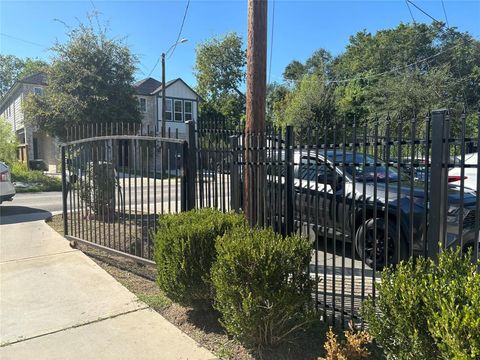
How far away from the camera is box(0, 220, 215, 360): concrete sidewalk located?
344 cm

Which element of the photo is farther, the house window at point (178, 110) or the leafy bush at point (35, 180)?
the house window at point (178, 110)

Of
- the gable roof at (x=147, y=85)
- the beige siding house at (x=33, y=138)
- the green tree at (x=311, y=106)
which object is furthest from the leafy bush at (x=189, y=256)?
the green tree at (x=311, y=106)

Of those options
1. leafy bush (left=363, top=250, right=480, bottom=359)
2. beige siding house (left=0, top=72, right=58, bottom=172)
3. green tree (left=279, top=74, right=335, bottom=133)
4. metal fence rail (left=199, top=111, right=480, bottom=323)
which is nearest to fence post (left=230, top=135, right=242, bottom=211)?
metal fence rail (left=199, top=111, right=480, bottom=323)

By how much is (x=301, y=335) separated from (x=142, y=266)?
3078mm

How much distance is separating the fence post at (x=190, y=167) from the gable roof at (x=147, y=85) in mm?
29073

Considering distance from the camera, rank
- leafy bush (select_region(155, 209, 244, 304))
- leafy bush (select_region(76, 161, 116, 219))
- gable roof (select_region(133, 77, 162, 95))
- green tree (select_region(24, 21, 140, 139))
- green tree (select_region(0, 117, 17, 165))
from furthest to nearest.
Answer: gable roof (select_region(133, 77, 162, 95)) → green tree (select_region(0, 117, 17, 165)) → green tree (select_region(24, 21, 140, 139)) → leafy bush (select_region(76, 161, 116, 219)) → leafy bush (select_region(155, 209, 244, 304))

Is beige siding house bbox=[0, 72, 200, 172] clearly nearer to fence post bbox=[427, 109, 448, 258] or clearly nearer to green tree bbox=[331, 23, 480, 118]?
green tree bbox=[331, 23, 480, 118]

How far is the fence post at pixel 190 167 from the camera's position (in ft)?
16.1

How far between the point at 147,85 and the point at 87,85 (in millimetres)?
19515

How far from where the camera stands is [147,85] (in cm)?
3497

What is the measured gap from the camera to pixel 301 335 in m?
3.44

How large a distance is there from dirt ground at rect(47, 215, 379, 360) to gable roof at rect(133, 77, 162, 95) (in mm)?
28930

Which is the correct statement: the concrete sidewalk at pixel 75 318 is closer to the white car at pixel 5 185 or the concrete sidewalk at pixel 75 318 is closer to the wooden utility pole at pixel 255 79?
the wooden utility pole at pixel 255 79

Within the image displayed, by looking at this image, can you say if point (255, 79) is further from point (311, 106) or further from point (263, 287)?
point (311, 106)
